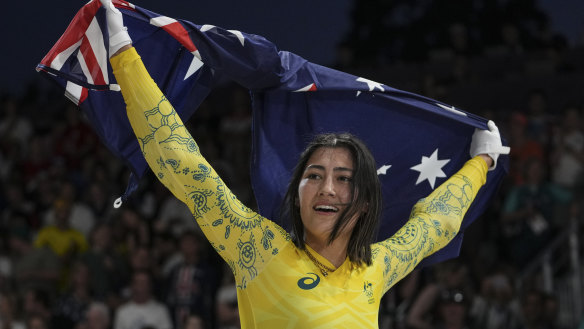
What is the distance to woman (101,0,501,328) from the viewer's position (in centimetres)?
298

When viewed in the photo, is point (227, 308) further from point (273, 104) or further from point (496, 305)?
point (273, 104)

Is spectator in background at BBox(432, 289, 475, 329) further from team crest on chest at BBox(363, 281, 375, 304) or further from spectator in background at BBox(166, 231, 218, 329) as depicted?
team crest on chest at BBox(363, 281, 375, 304)

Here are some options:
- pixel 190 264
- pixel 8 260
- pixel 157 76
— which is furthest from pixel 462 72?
pixel 157 76

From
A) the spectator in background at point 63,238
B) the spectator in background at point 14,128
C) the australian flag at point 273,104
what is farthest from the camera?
the spectator in background at point 14,128

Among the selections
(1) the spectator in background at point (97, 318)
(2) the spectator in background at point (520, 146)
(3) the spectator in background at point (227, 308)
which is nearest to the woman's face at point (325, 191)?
(3) the spectator in background at point (227, 308)

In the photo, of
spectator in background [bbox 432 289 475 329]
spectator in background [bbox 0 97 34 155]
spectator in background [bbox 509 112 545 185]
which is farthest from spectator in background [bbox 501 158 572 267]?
spectator in background [bbox 0 97 34 155]

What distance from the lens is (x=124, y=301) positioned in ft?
25.6

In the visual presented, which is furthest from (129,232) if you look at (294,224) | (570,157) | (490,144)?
(294,224)

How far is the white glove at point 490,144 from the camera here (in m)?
4.03

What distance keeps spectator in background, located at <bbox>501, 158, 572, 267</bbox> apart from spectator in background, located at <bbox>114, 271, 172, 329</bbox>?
9.65 feet

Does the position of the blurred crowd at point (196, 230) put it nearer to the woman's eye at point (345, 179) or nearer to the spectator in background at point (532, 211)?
the spectator in background at point (532, 211)

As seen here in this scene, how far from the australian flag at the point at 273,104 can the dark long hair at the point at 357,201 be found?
436mm

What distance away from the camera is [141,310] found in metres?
7.36

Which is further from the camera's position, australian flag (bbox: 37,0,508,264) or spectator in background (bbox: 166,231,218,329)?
spectator in background (bbox: 166,231,218,329)
